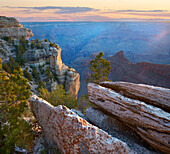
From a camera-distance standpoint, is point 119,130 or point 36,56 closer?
point 119,130

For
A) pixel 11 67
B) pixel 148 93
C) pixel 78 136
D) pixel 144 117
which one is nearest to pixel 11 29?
pixel 11 67

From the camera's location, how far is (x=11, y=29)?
5225cm

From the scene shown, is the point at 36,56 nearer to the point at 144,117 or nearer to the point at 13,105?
the point at 13,105

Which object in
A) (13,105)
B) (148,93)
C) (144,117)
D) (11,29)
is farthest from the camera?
(11,29)

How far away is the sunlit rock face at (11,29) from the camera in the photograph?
50.6 meters

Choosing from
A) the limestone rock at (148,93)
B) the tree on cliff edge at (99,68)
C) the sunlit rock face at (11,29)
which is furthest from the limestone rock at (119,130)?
the sunlit rock face at (11,29)

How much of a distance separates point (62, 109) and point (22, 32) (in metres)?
58.8

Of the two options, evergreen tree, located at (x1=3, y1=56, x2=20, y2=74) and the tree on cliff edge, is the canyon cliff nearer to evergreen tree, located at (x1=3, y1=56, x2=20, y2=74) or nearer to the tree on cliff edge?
evergreen tree, located at (x1=3, y1=56, x2=20, y2=74)

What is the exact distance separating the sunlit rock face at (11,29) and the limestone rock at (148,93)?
189 feet

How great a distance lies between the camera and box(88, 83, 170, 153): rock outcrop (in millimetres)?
7662

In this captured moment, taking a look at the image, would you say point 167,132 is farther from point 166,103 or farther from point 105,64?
point 105,64

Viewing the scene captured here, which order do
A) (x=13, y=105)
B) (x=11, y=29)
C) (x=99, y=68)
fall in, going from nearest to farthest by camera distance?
(x=13, y=105) → (x=99, y=68) → (x=11, y=29)

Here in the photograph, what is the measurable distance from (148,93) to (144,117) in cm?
242

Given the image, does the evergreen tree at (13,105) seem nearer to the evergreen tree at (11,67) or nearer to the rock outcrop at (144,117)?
the rock outcrop at (144,117)
